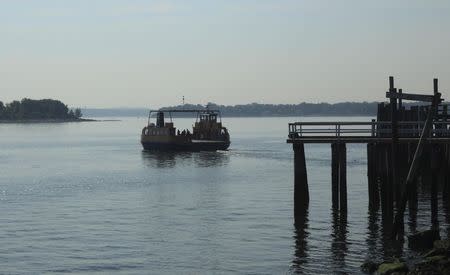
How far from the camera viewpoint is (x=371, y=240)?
28469 mm

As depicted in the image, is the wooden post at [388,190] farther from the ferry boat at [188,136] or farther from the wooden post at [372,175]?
the ferry boat at [188,136]

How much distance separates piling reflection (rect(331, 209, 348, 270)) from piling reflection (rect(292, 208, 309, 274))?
95 centimetres

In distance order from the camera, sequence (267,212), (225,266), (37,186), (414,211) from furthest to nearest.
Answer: (37,186), (267,212), (414,211), (225,266)

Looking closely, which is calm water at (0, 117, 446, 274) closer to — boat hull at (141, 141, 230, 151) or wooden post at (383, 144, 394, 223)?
wooden post at (383, 144, 394, 223)

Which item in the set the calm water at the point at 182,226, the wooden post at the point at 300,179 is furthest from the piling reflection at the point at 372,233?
the wooden post at the point at 300,179

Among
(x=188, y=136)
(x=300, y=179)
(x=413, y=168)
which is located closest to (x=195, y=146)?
(x=188, y=136)

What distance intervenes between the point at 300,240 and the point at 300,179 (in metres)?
5.41

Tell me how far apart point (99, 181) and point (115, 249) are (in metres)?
29.0

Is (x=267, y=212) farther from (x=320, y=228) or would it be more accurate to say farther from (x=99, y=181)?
(x=99, y=181)

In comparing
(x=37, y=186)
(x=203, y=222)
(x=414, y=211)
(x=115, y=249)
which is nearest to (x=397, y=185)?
(x=414, y=211)

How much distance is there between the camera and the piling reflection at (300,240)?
968 inches

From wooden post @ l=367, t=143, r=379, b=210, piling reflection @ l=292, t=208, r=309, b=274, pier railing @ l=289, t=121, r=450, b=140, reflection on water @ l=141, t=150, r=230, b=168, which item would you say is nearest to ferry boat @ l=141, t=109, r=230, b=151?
reflection on water @ l=141, t=150, r=230, b=168

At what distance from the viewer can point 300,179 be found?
3394 cm

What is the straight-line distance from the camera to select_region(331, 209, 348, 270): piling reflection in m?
24.9
